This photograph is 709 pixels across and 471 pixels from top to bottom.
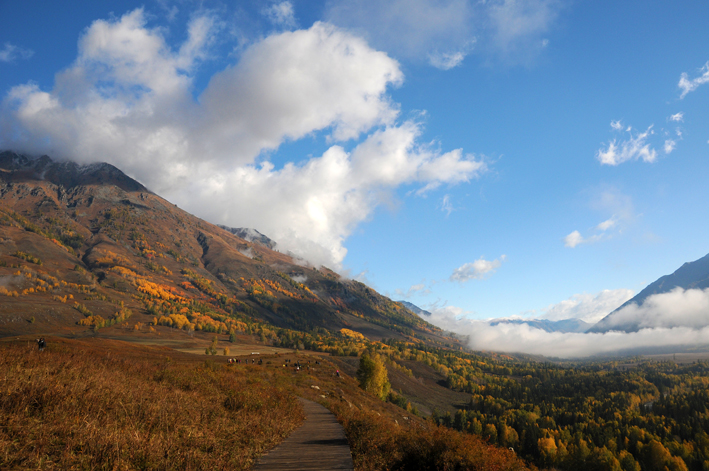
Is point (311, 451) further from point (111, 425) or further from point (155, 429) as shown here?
point (111, 425)

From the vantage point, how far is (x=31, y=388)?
9891mm

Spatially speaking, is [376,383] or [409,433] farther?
[376,383]

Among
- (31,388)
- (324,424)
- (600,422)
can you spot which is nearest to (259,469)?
(31,388)

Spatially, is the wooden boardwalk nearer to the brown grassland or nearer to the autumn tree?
the brown grassland

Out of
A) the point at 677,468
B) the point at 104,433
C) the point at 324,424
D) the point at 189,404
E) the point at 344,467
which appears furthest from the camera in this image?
the point at 677,468

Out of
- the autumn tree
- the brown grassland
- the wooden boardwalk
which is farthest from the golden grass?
the autumn tree

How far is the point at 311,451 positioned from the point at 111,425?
27.3ft

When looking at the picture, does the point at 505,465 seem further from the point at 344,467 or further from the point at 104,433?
the point at 104,433

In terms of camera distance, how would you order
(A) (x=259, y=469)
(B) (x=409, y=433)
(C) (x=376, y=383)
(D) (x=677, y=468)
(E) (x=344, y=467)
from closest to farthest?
(A) (x=259, y=469)
(E) (x=344, y=467)
(B) (x=409, y=433)
(C) (x=376, y=383)
(D) (x=677, y=468)

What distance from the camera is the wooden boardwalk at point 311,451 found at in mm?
12367

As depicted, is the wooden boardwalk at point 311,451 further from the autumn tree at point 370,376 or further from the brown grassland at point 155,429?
the autumn tree at point 370,376

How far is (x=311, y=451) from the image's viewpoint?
1445cm

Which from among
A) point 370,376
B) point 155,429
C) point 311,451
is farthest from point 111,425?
point 370,376

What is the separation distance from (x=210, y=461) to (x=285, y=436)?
310 inches
